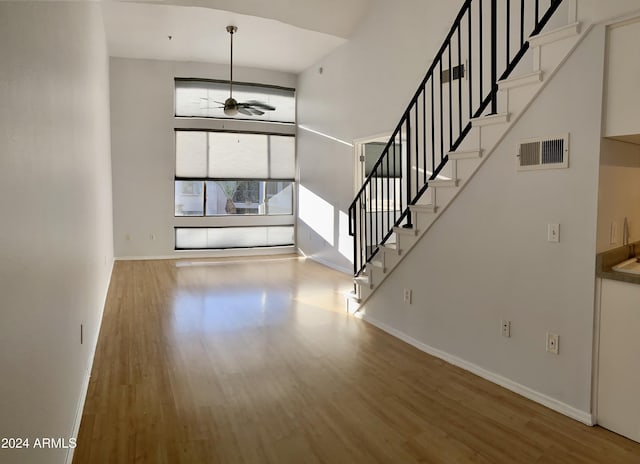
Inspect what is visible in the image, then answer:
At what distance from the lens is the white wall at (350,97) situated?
5.98 metres

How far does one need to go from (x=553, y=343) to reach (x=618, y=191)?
41.7 inches

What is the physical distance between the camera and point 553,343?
3.02 metres

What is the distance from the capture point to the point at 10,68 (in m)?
1.47

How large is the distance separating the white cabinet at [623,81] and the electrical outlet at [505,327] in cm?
143

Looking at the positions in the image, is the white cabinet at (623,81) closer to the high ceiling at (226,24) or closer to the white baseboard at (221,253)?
the high ceiling at (226,24)

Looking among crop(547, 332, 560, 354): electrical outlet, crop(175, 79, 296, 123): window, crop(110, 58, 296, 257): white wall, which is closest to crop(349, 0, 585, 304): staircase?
crop(547, 332, 560, 354): electrical outlet

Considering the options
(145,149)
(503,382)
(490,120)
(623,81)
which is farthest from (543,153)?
(145,149)

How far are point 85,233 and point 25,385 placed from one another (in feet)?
7.82

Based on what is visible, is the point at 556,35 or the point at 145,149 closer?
the point at 556,35

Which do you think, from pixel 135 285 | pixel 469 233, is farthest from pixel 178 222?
pixel 469 233

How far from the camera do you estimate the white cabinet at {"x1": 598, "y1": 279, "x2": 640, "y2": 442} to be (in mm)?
2619

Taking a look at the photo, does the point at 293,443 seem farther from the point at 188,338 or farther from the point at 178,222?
the point at 178,222

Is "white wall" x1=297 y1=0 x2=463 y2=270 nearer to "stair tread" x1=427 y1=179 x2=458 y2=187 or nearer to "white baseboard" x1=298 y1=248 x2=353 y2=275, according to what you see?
"white baseboard" x1=298 y1=248 x2=353 y2=275

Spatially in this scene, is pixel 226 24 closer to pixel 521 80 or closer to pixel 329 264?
pixel 329 264
